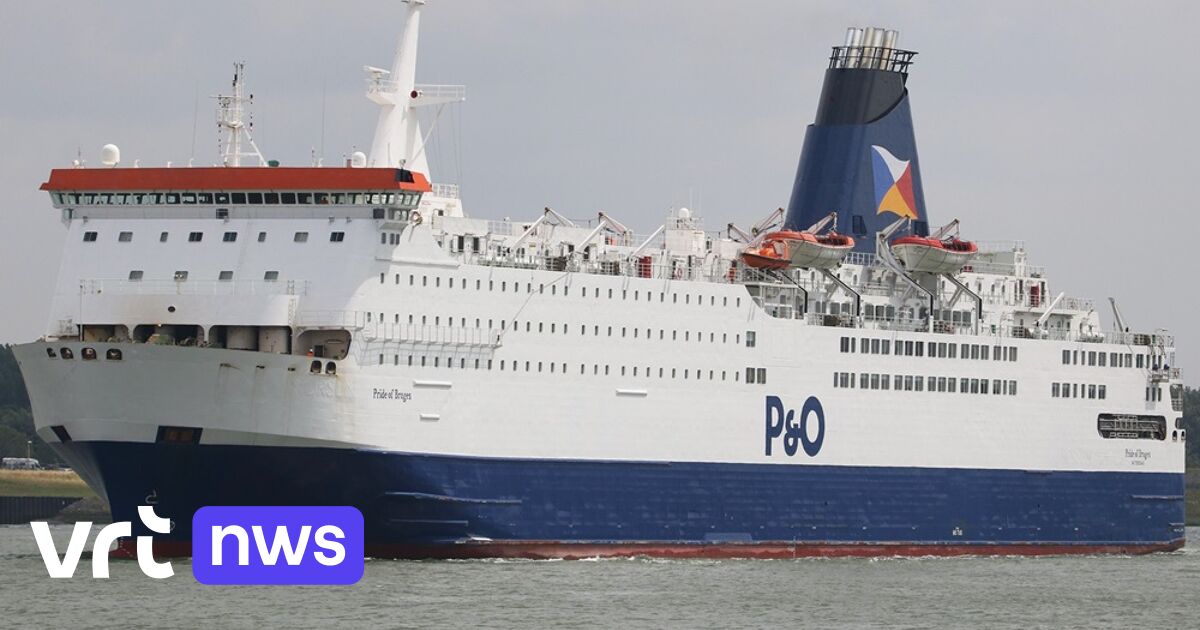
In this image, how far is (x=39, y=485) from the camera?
80750mm

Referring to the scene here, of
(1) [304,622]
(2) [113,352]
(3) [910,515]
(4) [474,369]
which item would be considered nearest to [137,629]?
(1) [304,622]

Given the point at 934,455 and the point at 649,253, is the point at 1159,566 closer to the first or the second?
the point at 934,455

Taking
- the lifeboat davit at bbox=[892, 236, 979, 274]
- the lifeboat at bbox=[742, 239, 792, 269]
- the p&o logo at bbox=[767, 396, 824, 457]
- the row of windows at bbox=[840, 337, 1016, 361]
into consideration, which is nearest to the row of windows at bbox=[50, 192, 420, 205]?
the lifeboat at bbox=[742, 239, 792, 269]

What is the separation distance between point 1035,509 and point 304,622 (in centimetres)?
2271

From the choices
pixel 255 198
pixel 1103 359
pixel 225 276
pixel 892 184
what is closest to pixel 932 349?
pixel 892 184

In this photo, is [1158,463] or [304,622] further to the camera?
[1158,463]

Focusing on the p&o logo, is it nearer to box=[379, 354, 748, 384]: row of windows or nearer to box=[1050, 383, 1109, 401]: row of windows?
box=[379, 354, 748, 384]: row of windows

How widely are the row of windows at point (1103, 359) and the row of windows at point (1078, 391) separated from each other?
497 millimetres

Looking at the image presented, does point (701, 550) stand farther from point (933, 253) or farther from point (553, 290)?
point (933, 253)

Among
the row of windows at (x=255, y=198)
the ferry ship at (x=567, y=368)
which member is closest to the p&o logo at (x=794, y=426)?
the ferry ship at (x=567, y=368)

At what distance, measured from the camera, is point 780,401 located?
159 ft

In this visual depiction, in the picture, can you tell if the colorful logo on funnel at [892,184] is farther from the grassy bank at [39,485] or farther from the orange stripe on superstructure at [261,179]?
the grassy bank at [39,485]

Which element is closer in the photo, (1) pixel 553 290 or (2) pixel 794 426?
(1) pixel 553 290

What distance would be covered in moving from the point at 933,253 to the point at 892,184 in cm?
322
